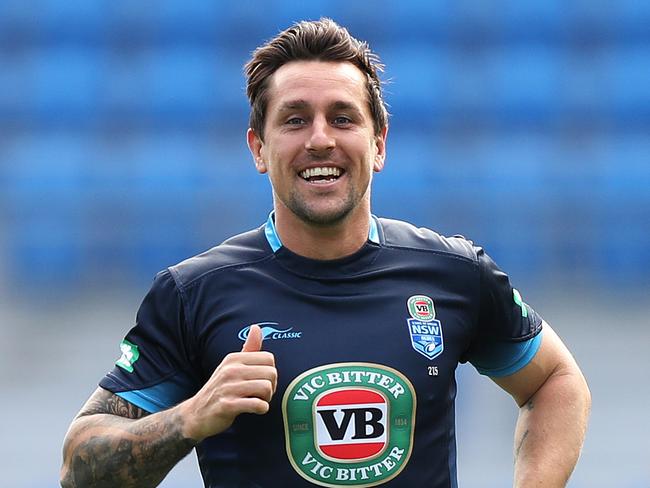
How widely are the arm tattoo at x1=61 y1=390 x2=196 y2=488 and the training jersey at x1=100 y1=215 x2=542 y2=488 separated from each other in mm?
78

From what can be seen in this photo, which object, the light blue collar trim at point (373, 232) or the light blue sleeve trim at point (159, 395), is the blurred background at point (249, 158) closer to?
the light blue collar trim at point (373, 232)

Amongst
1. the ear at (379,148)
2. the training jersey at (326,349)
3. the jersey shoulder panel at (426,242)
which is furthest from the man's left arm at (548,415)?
the ear at (379,148)

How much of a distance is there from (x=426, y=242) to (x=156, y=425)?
0.77m

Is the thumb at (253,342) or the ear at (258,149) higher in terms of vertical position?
the ear at (258,149)

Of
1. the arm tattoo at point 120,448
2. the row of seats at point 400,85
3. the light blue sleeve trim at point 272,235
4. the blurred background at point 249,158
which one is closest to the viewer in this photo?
the arm tattoo at point 120,448

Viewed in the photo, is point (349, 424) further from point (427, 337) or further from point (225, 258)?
point (225, 258)

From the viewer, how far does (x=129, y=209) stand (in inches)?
488

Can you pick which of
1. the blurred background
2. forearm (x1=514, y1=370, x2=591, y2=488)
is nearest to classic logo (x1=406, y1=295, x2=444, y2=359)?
forearm (x1=514, y1=370, x2=591, y2=488)

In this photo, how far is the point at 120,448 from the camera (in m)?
2.66

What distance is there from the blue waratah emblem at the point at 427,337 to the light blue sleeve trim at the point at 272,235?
335 millimetres

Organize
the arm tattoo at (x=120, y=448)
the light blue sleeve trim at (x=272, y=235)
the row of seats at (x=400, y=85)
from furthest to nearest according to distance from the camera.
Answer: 1. the row of seats at (x=400, y=85)
2. the light blue sleeve trim at (x=272, y=235)
3. the arm tattoo at (x=120, y=448)

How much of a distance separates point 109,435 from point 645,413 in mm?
7734

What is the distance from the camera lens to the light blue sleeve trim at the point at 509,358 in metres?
3.02

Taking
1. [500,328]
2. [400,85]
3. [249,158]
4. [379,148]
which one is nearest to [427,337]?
[500,328]
